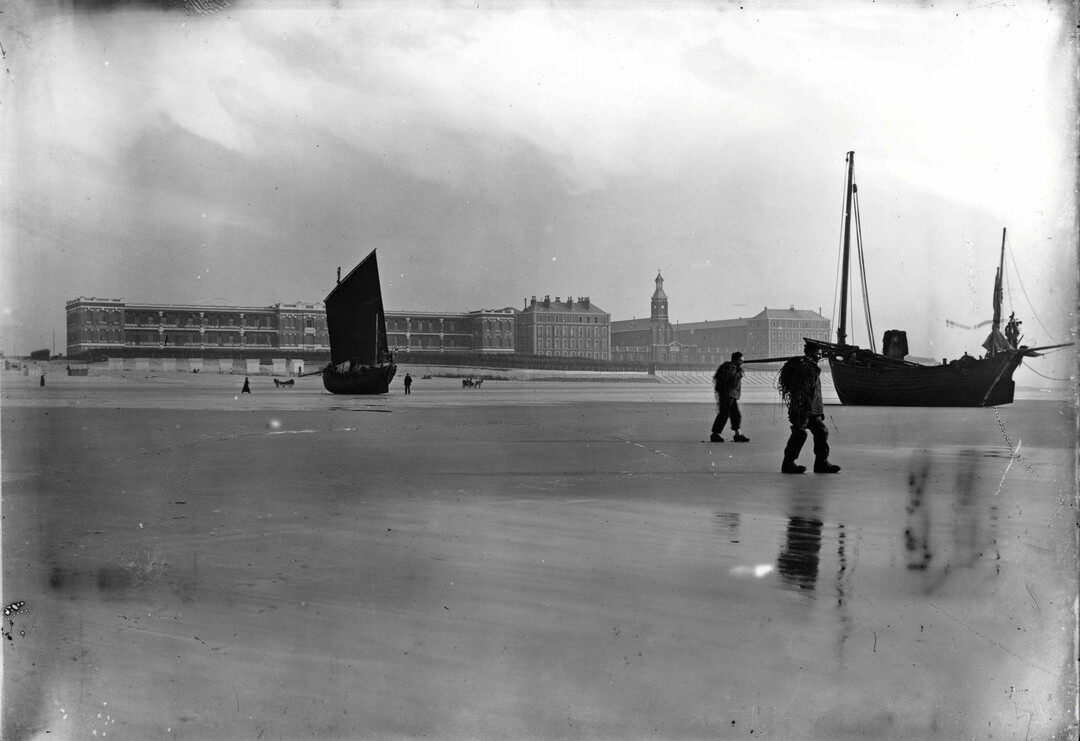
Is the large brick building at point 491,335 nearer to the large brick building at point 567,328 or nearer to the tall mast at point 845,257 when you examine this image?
the large brick building at point 567,328

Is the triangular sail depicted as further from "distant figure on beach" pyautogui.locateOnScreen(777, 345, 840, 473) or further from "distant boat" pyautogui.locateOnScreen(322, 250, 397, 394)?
"distant figure on beach" pyautogui.locateOnScreen(777, 345, 840, 473)

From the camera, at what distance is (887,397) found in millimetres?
18016

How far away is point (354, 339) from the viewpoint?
32625 millimetres

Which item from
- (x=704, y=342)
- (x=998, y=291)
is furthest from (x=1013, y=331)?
(x=704, y=342)

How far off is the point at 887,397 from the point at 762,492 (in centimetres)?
1268

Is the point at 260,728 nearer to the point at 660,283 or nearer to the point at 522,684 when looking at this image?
the point at 522,684

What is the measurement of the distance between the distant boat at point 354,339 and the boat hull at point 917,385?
19334 mm

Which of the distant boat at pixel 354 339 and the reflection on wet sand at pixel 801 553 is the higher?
the distant boat at pixel 354 339

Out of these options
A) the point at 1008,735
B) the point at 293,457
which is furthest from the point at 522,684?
the point at 293,457

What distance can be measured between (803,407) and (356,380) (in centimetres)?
2612

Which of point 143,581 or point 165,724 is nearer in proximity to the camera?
point 165,724

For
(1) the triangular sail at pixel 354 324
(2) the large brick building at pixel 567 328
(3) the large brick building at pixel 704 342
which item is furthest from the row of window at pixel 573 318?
(1) the triangular sail at pixel 354 324

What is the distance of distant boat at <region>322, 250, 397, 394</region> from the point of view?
105 ft

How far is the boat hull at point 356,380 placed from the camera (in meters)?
32.0
